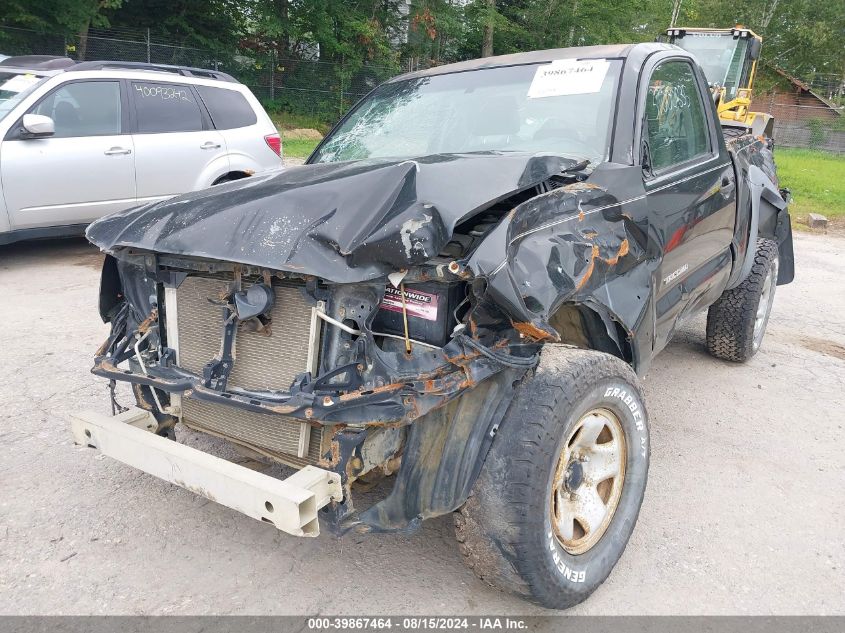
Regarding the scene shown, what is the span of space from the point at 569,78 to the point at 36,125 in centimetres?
524

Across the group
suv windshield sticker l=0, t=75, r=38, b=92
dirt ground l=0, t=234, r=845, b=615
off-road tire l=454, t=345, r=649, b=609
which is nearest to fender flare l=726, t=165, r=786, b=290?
dirt ground l=0, t=234, r=845, b=615

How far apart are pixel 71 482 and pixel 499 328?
7.67 feet

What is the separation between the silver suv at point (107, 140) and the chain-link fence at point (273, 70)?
12092 millimetres

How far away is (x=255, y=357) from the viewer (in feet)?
7.98

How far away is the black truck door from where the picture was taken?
3.25m

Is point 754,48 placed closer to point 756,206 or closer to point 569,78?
point 756,206

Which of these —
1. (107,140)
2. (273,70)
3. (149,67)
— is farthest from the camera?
(273,70)

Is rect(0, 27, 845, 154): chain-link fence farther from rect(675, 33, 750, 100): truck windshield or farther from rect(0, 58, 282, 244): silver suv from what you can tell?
rect(675, 33, 750, 100): truck windshield

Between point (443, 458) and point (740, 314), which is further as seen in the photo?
point (740, 314)

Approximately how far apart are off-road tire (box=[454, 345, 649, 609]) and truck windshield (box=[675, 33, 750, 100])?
14598 millimetres

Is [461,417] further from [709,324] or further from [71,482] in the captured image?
[709,324]

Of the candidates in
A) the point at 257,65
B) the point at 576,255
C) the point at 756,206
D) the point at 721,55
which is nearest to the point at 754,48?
the point at 721,55

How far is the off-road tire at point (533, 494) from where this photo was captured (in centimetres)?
229

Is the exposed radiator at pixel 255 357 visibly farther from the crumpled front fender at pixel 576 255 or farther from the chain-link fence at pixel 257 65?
the chain-link fence at pixel 257 65
